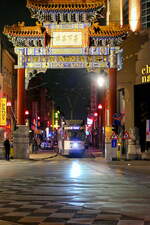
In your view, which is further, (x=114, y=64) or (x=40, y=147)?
(x=40, y=147)

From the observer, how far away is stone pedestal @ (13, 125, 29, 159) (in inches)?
1775

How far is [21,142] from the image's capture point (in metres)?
45.4

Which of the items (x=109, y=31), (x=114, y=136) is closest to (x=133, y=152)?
(x=114, y=136)

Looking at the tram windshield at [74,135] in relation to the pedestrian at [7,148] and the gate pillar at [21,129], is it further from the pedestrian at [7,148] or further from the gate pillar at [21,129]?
the pedestrian at [7,148]

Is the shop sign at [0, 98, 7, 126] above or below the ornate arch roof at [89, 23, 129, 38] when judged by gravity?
below

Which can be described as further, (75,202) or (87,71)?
(87,71)

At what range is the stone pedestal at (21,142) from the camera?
45.1 metres

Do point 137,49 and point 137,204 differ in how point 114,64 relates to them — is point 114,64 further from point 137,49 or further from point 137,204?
point 137,204

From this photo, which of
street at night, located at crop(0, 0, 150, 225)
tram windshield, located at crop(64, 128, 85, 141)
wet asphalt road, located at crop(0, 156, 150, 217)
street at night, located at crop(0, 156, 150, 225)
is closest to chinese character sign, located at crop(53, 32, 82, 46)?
street at night, located at crop(0, 0, 150, 225)

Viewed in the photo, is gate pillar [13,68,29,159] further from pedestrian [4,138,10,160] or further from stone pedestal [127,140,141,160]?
stone pedestal [127,140,141,160]

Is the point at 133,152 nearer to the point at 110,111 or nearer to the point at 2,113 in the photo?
the point at 110,111

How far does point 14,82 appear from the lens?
3022 inches

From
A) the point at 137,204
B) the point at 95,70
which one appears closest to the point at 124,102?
the point at 95,70

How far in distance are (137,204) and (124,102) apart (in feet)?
132
